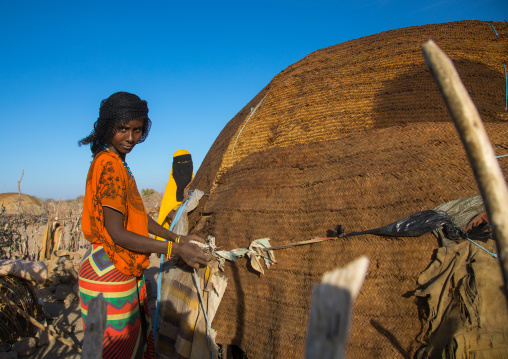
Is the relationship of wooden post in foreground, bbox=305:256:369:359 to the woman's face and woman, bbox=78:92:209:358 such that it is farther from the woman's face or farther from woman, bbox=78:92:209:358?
the woman's face

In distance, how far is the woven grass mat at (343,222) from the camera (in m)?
1.78

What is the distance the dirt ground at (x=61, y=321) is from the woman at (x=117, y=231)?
292cm

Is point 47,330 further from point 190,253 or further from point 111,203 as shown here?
point 111,203

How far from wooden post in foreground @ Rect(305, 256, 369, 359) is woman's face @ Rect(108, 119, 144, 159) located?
1784mm

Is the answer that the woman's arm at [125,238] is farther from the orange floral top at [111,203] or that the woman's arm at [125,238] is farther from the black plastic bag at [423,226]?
the black plastic bag at [423,226]

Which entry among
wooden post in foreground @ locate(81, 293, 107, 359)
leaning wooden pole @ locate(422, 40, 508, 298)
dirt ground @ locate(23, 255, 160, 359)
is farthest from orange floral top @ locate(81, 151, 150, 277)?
dirt ground @ locate(23, 255, 160, 359)

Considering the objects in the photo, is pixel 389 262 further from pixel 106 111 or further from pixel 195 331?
pixel 106 111

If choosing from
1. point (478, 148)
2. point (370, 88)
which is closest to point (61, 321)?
point (370, 88)

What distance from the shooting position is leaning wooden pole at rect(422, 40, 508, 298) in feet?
1.99

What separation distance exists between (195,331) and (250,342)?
1.67 ft

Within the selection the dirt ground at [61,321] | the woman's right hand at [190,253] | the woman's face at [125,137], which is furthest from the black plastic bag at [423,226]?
the dirt ground at [61,321]

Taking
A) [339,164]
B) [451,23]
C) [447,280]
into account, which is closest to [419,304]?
[447,280]

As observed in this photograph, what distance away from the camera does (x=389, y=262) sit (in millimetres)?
1836

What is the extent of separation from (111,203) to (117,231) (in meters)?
0.17
